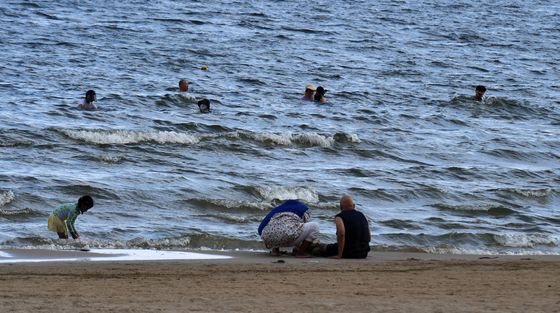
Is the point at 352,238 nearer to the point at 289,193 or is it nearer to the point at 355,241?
the point at 355,241

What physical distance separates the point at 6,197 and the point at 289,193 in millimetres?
4177

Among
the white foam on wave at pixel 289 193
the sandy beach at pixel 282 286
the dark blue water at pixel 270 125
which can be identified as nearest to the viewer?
the sandy beach at pixel 282 286

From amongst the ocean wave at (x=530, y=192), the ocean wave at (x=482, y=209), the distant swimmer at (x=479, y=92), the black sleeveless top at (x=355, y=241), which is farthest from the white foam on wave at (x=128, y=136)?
the distant swimmer at (x=479, y=92)

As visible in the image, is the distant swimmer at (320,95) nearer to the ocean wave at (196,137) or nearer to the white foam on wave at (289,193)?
the ocean wave at (196,137)

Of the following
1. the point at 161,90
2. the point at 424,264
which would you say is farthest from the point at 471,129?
the point at 424,264

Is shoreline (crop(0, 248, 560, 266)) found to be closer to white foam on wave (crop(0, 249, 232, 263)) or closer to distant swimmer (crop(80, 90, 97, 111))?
white foam on wave (crop(0, 249, 232, 263))

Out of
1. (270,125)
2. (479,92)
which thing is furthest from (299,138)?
(479,92)

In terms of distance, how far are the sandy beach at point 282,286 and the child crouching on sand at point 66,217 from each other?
1.18 meters

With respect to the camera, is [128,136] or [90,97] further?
[90,97]

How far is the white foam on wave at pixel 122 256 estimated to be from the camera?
1205 cm

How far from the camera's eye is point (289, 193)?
17.8 meters

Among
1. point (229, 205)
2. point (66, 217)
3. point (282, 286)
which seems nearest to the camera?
point (282, 286)

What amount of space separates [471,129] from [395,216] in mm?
11079

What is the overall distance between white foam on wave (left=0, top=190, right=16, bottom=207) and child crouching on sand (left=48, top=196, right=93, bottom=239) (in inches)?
85.1
